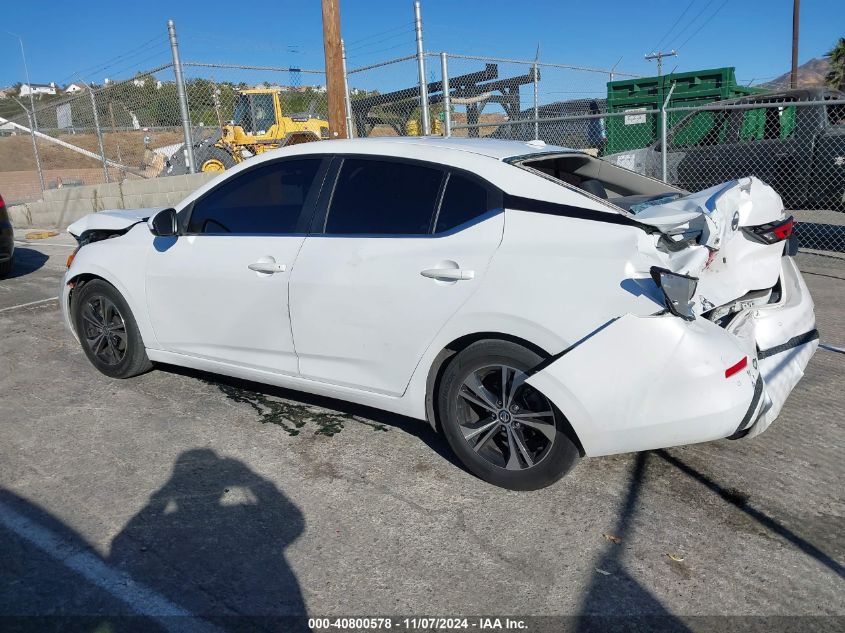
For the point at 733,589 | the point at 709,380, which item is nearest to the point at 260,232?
the point at 709,380

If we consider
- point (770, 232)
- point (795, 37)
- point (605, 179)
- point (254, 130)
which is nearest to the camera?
point (770, 232)

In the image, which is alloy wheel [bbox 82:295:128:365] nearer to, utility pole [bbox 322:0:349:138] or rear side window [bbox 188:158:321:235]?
rear side window [bbox 188:158:321:235]

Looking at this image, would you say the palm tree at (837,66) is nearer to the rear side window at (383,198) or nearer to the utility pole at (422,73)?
the utility pole at (422,73)

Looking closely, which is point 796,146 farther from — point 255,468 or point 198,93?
point 198,93

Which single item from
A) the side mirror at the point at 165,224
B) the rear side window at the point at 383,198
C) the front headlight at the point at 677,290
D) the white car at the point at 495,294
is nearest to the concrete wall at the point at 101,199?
the side mirror at the point at 165,224

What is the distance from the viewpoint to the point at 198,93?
13.6m

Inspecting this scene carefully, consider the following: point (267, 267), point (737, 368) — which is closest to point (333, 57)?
point (267, 267)

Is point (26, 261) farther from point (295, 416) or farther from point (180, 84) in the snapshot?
point (295, 416)

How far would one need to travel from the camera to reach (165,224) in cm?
440

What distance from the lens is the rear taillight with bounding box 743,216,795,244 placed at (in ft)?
11.7

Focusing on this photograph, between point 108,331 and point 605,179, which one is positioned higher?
point 605,179

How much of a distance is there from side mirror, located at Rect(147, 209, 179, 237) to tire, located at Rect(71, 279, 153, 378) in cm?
68

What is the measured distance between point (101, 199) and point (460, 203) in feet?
45.7

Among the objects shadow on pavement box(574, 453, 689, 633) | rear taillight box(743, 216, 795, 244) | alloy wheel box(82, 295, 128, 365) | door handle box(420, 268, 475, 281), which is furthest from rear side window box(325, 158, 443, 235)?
alloy wheel box(82, 295, 128, 365)
